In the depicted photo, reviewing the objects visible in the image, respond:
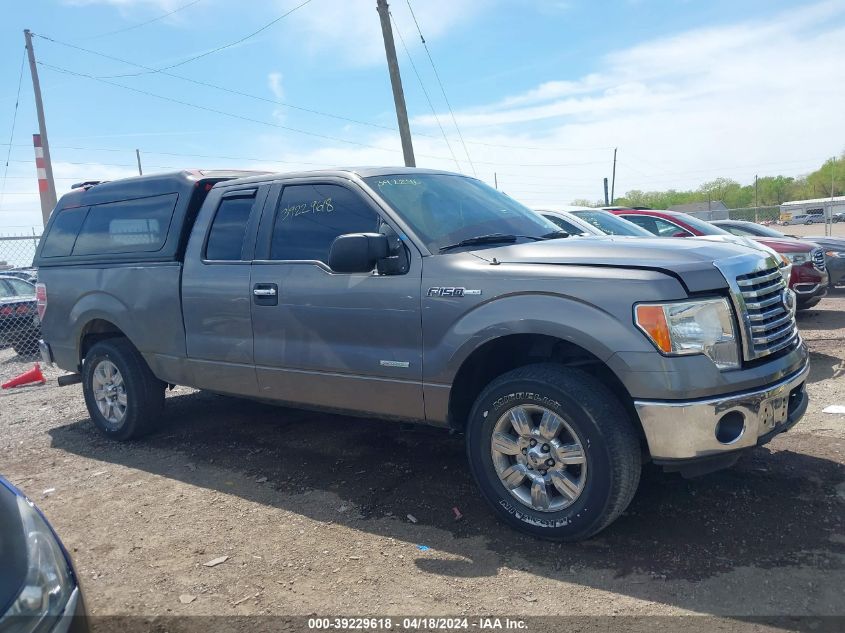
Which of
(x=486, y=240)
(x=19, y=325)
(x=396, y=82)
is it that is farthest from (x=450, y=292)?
(x=396, y=82)

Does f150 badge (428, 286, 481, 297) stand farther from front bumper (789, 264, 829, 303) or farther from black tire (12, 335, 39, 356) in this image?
black tire (12, 335, 39, 356)

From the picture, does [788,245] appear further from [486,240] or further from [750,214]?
[750,214]

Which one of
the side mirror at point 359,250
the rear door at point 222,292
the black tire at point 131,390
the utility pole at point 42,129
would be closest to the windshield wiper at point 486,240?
the side mirror at point 359,250

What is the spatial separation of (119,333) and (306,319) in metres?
2.47

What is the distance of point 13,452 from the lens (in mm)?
5980

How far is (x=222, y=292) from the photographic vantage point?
498cm

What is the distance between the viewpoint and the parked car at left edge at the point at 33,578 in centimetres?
198

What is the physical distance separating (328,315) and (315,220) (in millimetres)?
695

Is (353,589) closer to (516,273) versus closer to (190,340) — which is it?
(516,273)

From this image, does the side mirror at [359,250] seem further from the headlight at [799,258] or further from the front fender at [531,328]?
the headlight at [799,258]

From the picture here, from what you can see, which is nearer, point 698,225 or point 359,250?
point 359,250

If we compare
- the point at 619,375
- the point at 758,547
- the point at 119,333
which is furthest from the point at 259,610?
the point at 119,333

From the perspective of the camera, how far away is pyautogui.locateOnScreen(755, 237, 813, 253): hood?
9.80m

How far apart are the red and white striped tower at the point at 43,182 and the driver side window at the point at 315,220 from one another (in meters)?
21.7
